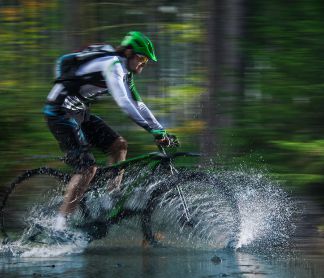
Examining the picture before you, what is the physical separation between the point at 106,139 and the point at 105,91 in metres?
0.49

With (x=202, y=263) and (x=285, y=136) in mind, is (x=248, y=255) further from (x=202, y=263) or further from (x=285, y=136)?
(x=285, y=136)

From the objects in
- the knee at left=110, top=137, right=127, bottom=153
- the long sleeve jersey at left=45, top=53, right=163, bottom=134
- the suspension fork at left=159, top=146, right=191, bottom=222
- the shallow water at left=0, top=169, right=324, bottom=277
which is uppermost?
the long sleeve jersey at left=45, top=53, right=163, bottom=134

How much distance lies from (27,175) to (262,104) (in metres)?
2.52

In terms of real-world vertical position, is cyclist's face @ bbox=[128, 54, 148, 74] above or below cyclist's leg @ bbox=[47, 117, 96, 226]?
above

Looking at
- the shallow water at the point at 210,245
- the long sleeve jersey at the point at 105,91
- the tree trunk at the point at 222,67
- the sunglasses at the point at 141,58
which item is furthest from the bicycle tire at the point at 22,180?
the tree trunk at the point at 222,67

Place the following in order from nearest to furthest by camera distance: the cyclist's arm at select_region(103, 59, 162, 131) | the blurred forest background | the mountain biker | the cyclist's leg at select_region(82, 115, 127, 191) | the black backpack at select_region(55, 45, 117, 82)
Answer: the cyclist's arm at select_region(103, 59, 162, 131) < the mountain biker < the black backpack at select_region(55, 45, 117, 82) < the cyclist's leg at select_region(82, 115, 127, 191) < the blurred forest background

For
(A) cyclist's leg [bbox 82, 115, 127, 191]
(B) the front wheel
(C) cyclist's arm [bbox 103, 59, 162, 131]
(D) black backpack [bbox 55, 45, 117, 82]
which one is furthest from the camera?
(A) cyclist's leg [bbox 82, 115, 127, 191]

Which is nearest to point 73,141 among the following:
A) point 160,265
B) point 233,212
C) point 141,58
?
point 141,58

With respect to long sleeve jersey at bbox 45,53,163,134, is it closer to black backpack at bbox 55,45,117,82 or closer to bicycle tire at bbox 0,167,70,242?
black backpack at bbox 55,45,117,82

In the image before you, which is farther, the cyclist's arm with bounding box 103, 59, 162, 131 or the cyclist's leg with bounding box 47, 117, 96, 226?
the cyclist's leg with bounding box 47, 117, 96, 226

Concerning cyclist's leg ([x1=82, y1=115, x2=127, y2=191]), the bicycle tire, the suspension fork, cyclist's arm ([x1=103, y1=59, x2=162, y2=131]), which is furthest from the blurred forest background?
cyclist's arm ([x1=103, y1=59, x2=162, y2=131])

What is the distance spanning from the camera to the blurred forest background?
8680 millimetres

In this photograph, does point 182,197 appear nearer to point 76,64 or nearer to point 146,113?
point 146,113

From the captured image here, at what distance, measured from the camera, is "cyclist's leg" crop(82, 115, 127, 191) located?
26.3 feet
